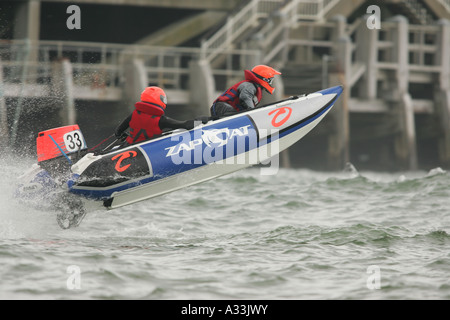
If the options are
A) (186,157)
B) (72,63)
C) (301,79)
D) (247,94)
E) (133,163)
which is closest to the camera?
(133,163)

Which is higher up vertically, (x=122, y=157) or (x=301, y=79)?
(x=301, y=79)

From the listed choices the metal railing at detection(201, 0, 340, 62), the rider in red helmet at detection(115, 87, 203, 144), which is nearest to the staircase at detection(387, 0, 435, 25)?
the metal railing at detection(201, 0, 340, 62)

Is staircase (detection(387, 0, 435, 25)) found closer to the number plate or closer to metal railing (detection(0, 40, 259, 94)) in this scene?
metal railing (detection(0, 40, 259, 94))

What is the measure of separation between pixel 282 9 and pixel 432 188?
31.9ft

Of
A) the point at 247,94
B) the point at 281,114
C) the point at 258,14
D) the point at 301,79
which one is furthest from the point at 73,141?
the point at 258,14

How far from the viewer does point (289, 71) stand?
18141 mm

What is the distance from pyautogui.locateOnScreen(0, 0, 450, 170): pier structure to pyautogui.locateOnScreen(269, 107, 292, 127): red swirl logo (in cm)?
579

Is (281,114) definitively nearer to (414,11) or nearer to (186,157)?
(186,157)

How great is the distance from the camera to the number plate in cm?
878

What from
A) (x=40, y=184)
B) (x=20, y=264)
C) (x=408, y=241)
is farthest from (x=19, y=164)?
(x=408, y=241)

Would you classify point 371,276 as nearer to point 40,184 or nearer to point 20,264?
point 20,264

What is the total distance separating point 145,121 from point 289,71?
384 inches

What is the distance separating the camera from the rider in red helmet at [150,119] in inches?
344

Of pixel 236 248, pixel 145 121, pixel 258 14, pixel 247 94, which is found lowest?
pixel 236 248
